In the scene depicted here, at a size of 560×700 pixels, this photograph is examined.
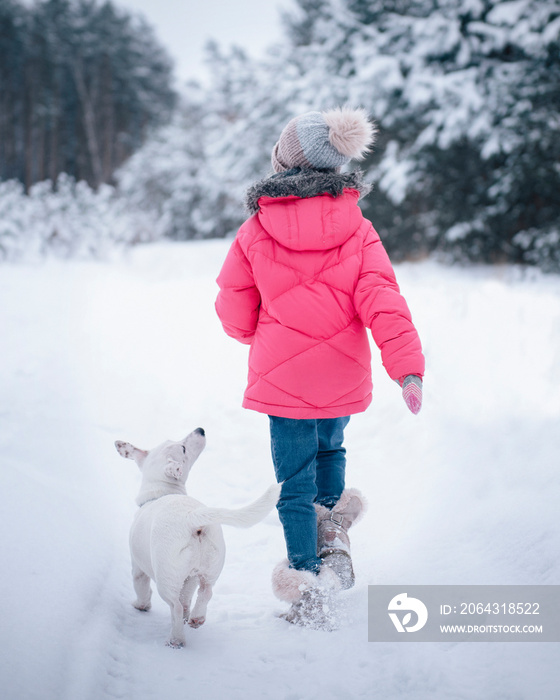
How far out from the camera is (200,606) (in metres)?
1.89

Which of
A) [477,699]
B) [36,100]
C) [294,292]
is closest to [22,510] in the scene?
[294,292]

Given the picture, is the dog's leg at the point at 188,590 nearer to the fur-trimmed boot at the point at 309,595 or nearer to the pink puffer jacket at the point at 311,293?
the fur-trimmed boot at the point at 309,595

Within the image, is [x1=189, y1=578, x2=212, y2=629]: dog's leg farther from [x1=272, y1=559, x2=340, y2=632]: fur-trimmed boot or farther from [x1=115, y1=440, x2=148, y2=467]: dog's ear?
[x1=115, y1=440, x2=148, y2=467]: dog's ear

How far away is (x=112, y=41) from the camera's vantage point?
82.9 ft

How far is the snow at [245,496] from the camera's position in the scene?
5.23ft

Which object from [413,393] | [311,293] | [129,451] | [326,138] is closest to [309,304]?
[311,293]

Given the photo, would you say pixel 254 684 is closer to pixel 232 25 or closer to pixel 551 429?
pixel 551 429

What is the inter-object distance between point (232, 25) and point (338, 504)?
1765 centimetres

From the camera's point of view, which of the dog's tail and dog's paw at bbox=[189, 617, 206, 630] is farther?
dog's paw at bbox=[189, 617, 206, 630]

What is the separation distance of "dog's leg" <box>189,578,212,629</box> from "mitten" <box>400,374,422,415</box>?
3.33 ft

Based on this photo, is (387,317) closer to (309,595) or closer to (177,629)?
(309,595)

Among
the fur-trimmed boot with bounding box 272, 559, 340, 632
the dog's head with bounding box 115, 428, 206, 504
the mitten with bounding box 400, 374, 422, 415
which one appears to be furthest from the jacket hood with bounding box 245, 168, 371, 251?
the fur-trimmed boot with bounding box 272, 559, 340, 632

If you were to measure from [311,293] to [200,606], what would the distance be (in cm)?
128

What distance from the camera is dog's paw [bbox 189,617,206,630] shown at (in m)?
1.90
